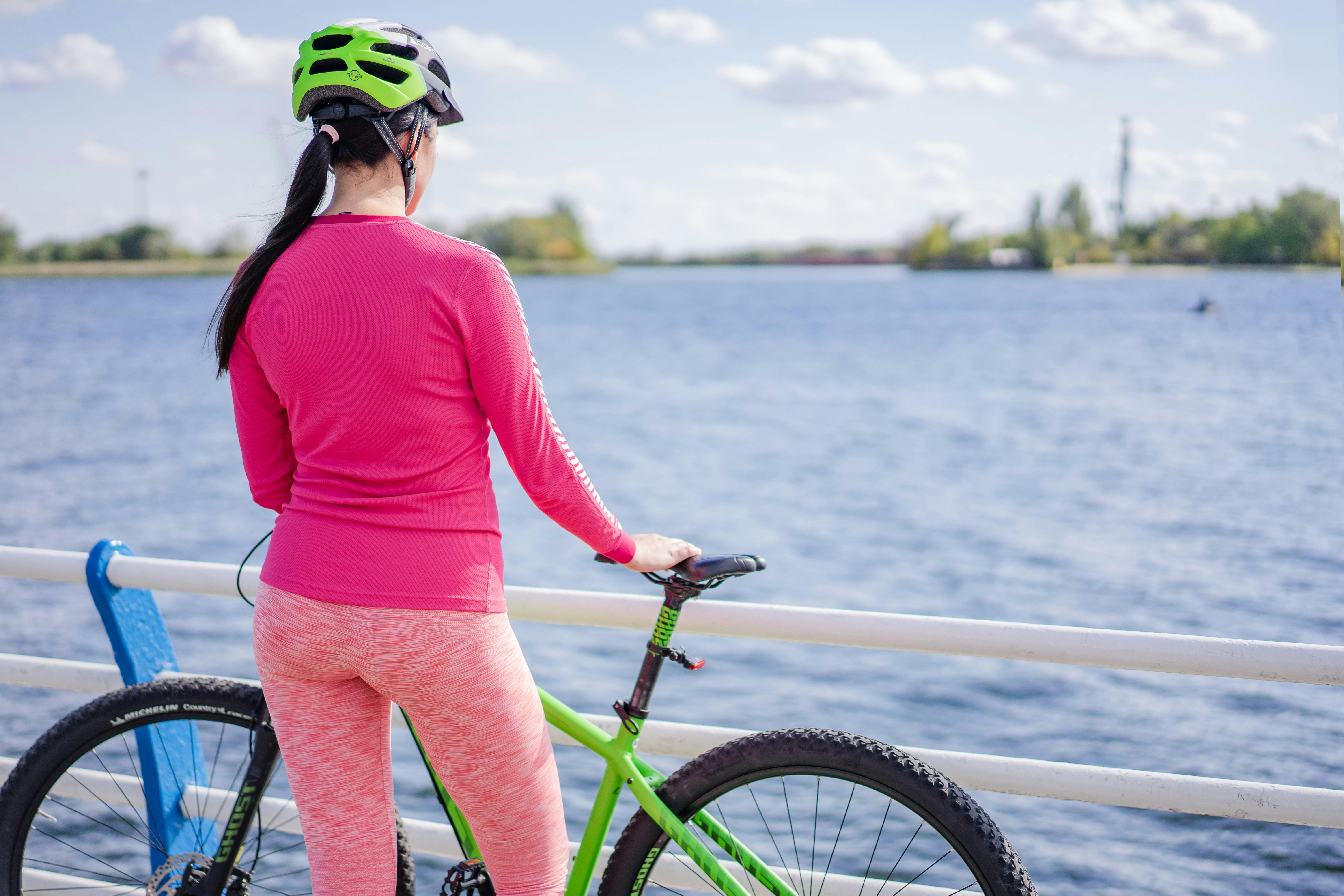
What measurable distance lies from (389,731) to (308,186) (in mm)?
770

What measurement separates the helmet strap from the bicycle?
59 centimetres

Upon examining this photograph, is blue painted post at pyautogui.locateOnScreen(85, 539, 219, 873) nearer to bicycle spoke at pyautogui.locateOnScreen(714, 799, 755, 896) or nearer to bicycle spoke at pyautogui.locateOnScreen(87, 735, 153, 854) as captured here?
bicycle spoke at pyautogui.locateOnScreen(87, 735, 153, 854)

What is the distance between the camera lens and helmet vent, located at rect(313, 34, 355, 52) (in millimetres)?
1507

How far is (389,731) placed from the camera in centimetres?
157

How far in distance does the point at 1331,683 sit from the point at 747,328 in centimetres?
6134

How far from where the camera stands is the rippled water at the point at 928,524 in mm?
8492

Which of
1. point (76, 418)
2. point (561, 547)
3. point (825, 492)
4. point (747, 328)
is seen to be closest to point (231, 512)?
point (561, 547)

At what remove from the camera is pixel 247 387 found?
5.16ft

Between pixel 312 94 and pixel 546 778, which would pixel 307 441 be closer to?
pixel 312 94

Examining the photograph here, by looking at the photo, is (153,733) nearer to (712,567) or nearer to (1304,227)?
(712,567)

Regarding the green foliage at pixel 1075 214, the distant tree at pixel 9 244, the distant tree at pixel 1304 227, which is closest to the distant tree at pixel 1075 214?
the green foliage at pixel 1075 214

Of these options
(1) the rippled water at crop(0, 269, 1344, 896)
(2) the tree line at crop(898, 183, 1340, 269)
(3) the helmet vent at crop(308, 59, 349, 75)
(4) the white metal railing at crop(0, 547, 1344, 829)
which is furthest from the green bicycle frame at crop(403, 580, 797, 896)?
(2) the tree line at crop(898, 183, 1340, 269)

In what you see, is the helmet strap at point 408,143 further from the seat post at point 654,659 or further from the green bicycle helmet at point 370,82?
the seat post at point 654,659

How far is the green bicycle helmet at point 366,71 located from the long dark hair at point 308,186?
0.10 ft
